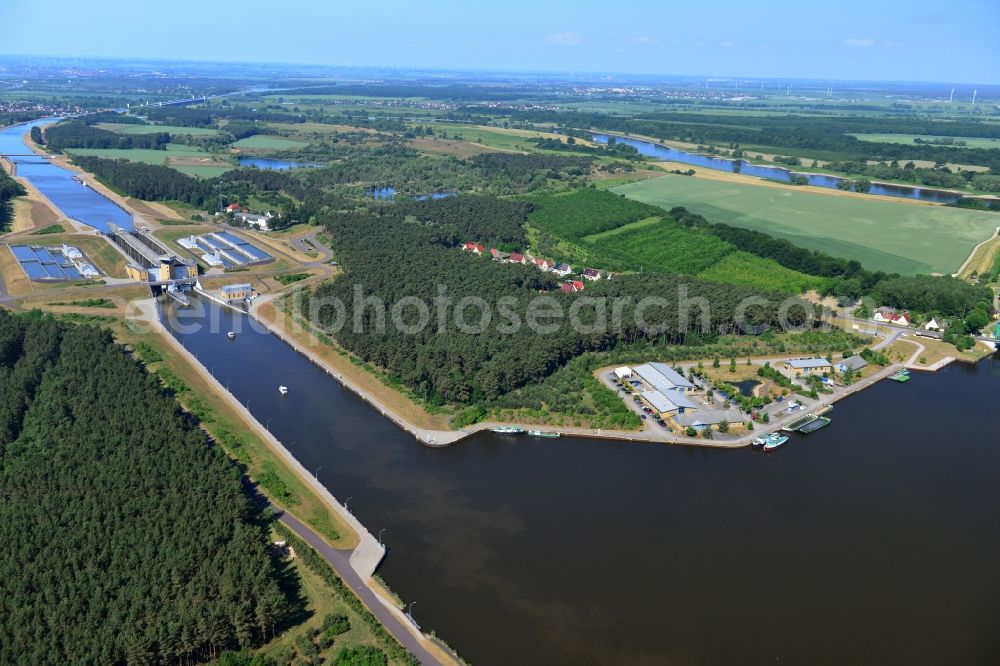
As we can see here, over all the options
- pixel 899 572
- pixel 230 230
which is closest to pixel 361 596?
pixel 899 572

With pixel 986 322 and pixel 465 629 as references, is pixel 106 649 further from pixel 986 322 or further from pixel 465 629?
pixel 986 322

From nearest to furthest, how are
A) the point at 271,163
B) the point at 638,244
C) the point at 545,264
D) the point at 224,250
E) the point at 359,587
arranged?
the point at 359,587
the point at 545,264
the point at 224,250
the point at 638,244
the point at 271,163

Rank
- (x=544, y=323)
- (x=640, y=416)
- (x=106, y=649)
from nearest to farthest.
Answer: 1. (x=106, y=649)
2. (x=640, y=416)
3. (x=544, y=323)

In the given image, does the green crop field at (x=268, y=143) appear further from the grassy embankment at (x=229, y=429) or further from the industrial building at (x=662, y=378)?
the industrial building at (x=662, y=378)

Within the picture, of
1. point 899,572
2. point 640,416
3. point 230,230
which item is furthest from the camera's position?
point 230,230

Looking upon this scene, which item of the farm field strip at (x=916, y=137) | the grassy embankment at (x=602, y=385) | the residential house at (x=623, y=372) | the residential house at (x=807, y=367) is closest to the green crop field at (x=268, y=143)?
the grassy embankment at (x=602, y=385)

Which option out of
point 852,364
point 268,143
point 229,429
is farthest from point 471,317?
point 268,143

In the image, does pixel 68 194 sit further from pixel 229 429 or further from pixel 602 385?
pixel 602 385

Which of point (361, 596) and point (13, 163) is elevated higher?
point (13, 163)
